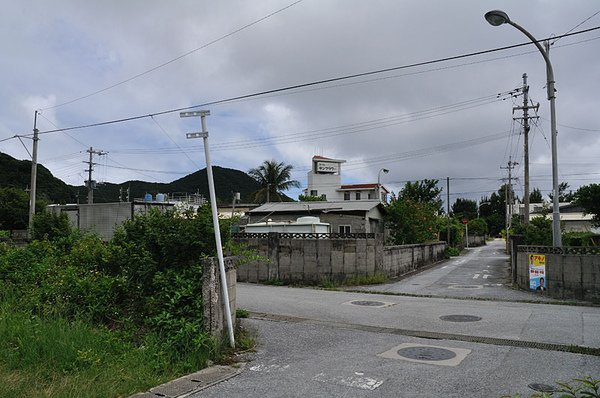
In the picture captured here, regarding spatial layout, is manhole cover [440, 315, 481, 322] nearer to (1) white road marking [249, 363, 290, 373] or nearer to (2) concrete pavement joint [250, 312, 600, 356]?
(2) concrete pavement joint [250, 312, 600, 356]

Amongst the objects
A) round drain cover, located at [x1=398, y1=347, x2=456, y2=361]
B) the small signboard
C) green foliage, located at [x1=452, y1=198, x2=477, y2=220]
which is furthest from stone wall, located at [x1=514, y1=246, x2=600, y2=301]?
green foliage, located at [x1=452, y1=198, x2=477, y2=220]

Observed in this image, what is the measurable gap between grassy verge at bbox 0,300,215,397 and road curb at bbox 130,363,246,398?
0.15m

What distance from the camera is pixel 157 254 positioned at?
7.38 metres

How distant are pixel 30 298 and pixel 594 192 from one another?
28.4 m

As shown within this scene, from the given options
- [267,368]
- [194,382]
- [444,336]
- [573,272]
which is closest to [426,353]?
[444,336]

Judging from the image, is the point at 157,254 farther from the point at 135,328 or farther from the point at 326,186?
the point at 326,186

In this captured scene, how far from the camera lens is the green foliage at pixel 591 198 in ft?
86.6

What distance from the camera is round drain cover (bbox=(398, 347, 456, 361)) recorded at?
21.4 ft

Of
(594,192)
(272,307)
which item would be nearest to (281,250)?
(272,307)

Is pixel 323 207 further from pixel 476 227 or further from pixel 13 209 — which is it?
pixel 476 227

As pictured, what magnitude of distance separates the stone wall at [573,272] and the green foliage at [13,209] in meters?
52.3

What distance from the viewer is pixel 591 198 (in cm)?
2658

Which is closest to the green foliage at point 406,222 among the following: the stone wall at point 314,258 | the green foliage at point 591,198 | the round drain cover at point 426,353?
the green foliage at point 591,198

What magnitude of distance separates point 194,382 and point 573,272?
39.1 ft
